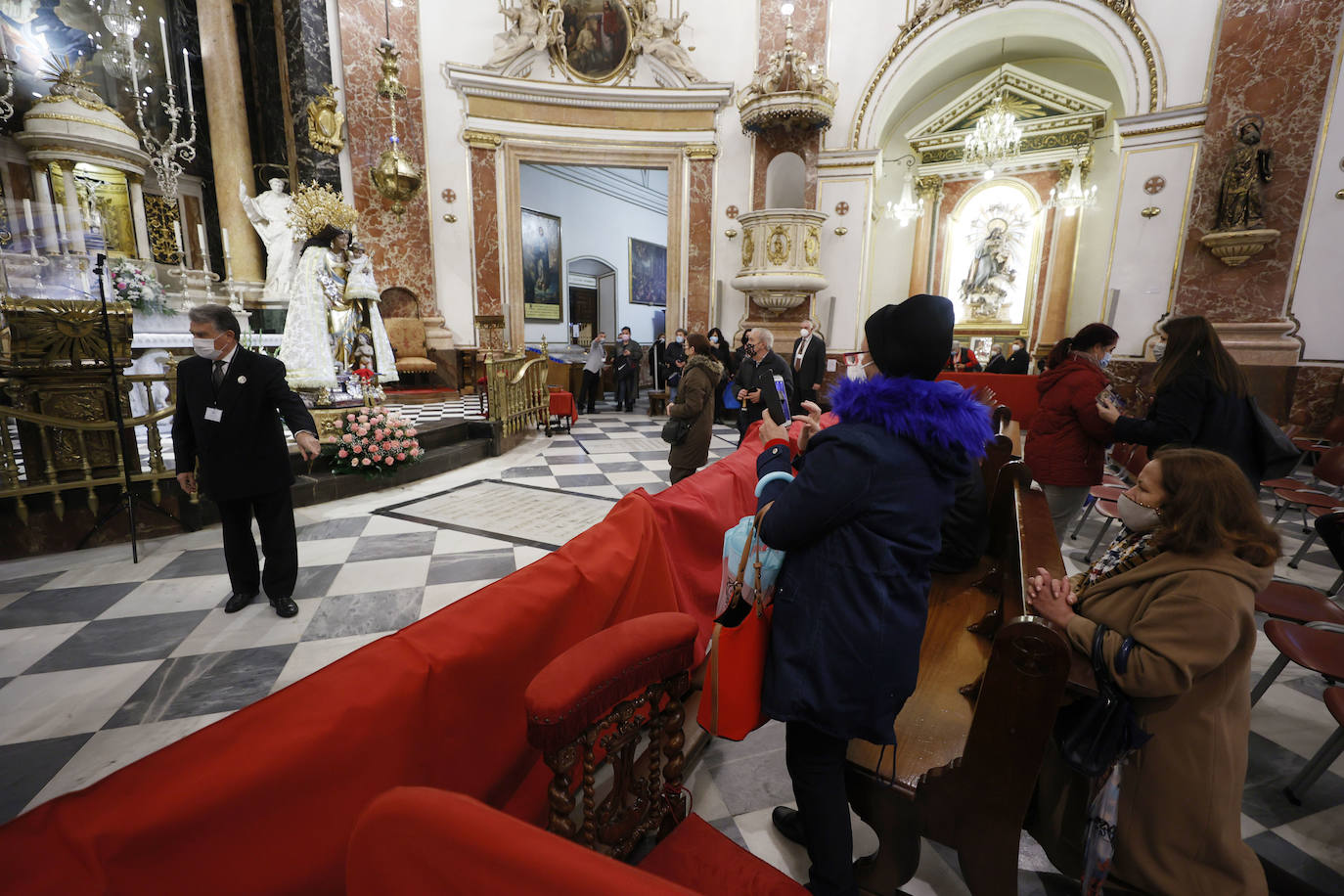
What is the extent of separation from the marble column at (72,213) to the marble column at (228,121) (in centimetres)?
151

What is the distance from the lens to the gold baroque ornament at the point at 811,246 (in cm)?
973

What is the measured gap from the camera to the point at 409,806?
0.52m

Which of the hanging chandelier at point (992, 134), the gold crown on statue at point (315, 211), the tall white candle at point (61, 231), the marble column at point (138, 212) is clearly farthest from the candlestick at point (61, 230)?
the hanging chandelier at point (992, 134)

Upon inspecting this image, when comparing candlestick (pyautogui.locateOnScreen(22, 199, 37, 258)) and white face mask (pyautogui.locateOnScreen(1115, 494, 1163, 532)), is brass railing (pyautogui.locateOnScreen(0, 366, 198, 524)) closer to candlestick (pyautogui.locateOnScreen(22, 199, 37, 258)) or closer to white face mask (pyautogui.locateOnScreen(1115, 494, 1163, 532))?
white face mask (pyautogui.locateOnScreen(1115, 494, 1163, 532))

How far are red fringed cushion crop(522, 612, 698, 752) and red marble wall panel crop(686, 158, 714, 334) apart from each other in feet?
32.4

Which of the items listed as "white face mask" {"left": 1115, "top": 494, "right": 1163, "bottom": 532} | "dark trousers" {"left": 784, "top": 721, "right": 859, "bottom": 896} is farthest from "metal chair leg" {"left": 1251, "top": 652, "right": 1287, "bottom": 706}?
"dark trousers" {"left": 784, "top": 721, "right": 859, "bottom": 896}

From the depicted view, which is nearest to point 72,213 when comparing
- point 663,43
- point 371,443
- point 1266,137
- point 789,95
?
point 371,443

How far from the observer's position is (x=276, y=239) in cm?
864

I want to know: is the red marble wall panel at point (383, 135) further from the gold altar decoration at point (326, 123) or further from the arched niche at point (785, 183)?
the arched niche at point (785, 183)

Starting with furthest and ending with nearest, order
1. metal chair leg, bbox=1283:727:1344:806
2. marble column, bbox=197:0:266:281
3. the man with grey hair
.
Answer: marble column, bbox=197:0:266:281 < the man with grey hair < metal chair leg, bbox=1283:727:1344:806

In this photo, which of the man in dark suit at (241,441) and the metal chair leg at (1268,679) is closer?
the metal chair leg at (1268,679)

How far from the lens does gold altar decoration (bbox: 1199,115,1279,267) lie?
290 inches

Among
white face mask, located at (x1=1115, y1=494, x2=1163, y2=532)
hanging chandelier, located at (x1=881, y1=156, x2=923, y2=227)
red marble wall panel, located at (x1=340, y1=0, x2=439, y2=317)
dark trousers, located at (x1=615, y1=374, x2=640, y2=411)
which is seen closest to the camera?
white face mask, located at (x1=1115, y1=494, x2=1163, y2=532)

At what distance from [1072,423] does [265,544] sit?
4.37 metres
